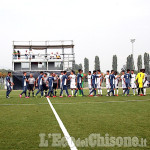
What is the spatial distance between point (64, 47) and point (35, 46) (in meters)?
4.93

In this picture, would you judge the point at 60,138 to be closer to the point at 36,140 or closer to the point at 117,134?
the point at 36,140

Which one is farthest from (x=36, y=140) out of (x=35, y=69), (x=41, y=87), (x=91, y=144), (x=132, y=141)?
(x=35, y=69)

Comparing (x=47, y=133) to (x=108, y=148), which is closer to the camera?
(x=108, y=148)

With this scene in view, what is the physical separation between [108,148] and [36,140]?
1.57 meters

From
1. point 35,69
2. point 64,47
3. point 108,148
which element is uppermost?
point 64,47

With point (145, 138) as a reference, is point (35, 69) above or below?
above

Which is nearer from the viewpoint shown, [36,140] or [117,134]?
[36,140]

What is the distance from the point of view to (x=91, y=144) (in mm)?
5152

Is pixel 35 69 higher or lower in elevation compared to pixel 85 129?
higher

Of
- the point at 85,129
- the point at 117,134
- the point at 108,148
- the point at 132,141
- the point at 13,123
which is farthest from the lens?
the point at 13,123

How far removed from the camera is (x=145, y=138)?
5.55m

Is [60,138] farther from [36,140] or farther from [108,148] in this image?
[108,148]

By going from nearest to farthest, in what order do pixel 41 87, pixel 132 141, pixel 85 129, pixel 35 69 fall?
pixel 132 141
pixel 85 129
pixel 41 87
pixel 35 69

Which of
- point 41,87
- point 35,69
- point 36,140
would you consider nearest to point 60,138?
point 36,140
